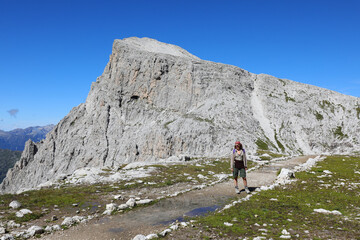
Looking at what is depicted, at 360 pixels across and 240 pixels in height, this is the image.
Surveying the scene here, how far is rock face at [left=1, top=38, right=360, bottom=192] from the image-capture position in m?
106

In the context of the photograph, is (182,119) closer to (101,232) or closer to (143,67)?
(143,67)

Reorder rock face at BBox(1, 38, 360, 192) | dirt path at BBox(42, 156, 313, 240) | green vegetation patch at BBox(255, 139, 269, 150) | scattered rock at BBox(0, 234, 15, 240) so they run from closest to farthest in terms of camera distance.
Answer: scattered rock at BBox(0, 234, 15, 240), dirt path at BBox(42, 156, 313, 240), green vegetation patch at BBox(255, 139, 269, 150), rock face at BBox(1, 38, 360, 192)

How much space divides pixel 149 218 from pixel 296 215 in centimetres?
845

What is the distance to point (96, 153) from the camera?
12538 centimetres

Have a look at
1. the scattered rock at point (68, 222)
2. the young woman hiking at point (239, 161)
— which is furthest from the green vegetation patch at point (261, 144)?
the scattered rock at point (68, 222)

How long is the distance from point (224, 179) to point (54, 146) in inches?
5540

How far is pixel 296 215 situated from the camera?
42.8ft

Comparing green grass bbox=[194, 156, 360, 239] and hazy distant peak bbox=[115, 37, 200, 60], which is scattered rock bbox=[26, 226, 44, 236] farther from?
Answer: hazy distant peak bbox=[115, 37, 200, 60]

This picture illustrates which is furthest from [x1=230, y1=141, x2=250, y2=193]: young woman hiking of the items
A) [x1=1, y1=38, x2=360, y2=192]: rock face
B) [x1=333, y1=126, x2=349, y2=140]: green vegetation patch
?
[x1=333, y1=126, x2=349, y2=140]: green vegetation patch

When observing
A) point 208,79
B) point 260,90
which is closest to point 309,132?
point 260,90

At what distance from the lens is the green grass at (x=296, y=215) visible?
34.9 ft

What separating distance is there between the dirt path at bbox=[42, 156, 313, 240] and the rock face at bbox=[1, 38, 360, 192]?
75638mm

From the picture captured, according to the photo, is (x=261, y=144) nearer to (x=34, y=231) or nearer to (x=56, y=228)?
(x=56, y=228)

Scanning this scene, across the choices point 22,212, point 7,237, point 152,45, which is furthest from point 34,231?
point 152,45
